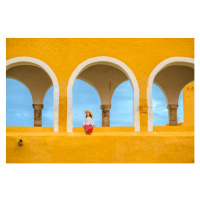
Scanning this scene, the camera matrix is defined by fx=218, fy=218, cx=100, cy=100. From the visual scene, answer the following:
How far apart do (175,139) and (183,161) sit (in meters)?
0.58

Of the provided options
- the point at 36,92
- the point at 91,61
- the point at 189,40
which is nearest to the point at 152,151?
the point at 91,61

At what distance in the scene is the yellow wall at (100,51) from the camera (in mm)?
6402

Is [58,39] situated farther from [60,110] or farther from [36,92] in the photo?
[36,92]

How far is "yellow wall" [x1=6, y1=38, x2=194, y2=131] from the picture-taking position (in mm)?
6402

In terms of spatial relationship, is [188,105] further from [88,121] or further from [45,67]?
[45,67]

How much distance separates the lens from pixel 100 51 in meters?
6.45

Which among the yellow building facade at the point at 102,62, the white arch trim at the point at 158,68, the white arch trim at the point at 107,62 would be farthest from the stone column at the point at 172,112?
the white arch trim at the point at 107,62

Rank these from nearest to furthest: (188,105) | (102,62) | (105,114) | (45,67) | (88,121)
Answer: (88,121), (45,67), (102,62), (105,114), (188,105)

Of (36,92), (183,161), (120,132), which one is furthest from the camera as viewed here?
(36,92)

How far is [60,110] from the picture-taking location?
6.28m

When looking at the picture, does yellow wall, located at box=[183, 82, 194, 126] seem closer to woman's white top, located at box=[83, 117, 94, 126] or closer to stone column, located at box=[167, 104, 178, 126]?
stone column, located at box=[167, 104, 178, 126]

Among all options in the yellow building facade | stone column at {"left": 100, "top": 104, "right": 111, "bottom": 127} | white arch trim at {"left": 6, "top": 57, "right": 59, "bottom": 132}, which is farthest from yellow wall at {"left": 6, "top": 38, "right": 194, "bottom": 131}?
stone column at {"left": 100, "top": 104, "right": 111, "bottom": 127}

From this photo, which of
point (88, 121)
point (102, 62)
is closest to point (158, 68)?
point (102, 62)

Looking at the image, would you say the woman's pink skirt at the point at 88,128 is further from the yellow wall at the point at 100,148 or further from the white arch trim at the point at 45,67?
the white arch trim at the point at 45,67
